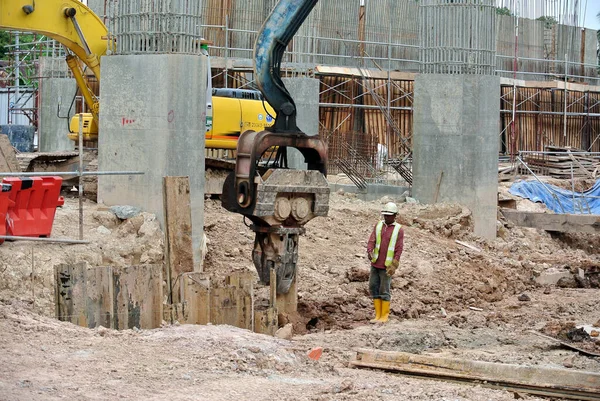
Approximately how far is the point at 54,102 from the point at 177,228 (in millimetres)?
20466

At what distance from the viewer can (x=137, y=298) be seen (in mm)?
11562

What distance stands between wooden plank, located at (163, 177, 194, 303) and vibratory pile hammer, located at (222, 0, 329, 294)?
2.09 ft

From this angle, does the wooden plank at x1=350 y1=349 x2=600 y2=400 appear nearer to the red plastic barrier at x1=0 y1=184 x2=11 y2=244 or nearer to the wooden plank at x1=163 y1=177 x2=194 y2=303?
the wooden plank at x1=163 y1=177 x2=194 y2=303

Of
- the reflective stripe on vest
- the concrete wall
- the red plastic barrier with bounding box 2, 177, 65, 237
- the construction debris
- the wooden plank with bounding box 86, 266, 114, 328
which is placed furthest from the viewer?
the concrete wall

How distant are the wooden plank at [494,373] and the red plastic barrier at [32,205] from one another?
6.17 metres

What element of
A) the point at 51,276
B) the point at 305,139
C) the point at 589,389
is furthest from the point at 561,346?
the point at 51,276

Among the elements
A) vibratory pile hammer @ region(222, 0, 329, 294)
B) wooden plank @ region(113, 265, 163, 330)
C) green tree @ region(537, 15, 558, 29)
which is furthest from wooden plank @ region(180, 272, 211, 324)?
green tree @ region(537, 15, 558, 29)

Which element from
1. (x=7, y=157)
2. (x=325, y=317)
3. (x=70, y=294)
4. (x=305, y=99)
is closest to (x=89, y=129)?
(x=7, y=157)

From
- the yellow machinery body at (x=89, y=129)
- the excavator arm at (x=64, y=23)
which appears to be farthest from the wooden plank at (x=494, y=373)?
the yellow machinery body at (x=89, y=129)

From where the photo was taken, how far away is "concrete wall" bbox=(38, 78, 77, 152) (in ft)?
105

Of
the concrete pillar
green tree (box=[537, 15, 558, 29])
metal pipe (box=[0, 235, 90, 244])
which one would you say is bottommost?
metal pipe (box=[0, 235, 90, 244])

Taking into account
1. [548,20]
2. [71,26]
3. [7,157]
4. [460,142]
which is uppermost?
[548,20]

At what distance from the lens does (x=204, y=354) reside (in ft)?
31.2

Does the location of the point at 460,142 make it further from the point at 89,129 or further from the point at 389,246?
the point at 389,246
